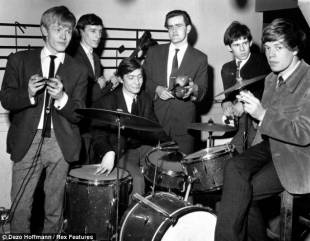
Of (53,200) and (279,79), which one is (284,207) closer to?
(279,79)

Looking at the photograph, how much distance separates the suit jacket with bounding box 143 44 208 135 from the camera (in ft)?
14.5

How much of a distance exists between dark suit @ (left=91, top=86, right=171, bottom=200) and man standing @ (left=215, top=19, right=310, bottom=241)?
Result: 1083 millimetres

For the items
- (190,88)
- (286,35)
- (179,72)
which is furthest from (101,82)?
(286,35)

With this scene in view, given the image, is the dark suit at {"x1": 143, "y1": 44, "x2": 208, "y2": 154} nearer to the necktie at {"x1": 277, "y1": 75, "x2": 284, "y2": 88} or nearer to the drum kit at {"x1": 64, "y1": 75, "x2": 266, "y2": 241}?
the drum kit at {"x1": 64, "y1": 75, "x2": 266, "y2": 241}

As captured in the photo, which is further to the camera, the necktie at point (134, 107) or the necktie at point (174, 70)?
the necktie at point (174, 70)

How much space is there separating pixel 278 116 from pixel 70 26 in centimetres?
182

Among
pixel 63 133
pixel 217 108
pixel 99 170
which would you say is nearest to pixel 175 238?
pixel 99 170

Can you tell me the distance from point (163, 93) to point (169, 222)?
180 centimetres

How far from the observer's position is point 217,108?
5.91m

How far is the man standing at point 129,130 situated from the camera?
12.3 feet

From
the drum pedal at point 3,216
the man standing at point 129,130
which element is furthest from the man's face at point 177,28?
the drum pedal at point 3,216

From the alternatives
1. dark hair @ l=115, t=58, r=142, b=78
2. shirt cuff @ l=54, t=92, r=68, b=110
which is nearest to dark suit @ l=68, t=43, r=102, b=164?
dark hair @ l=115, t=58, r=142, b=78

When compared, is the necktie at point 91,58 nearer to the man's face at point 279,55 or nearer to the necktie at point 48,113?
the necktie at point 48,113

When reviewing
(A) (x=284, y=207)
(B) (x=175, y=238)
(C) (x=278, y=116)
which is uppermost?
(C) (x=278, y=116)
